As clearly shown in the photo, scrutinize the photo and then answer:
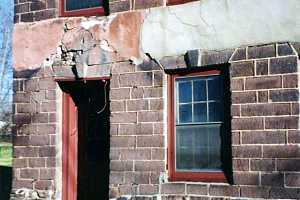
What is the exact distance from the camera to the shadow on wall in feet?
39.8

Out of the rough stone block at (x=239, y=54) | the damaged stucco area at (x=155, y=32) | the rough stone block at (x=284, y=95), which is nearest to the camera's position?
the rough stone block at (x=284, y=95)

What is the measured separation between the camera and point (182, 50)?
766 centimetres

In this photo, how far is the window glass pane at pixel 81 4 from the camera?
28.3 feet

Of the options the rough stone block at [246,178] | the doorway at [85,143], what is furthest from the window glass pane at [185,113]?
the doorway at [85,143]

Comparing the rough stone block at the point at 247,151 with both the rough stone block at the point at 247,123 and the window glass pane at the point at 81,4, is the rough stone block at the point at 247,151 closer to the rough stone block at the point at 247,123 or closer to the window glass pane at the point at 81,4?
the rough stone block at the point at 247,123

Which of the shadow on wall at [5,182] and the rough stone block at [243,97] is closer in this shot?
the rough stone block at [243,97]

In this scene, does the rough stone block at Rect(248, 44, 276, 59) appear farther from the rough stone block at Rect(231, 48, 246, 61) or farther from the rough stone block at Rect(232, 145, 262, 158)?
the rough stone block at Rect(232, 145, 262, 158)

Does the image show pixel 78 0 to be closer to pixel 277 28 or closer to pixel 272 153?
pixel 277 28

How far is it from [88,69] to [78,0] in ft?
4.08

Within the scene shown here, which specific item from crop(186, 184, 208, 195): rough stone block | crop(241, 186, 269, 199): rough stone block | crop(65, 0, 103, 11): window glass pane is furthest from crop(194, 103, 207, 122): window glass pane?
crop(65, 0, 103, 11): window glass pane

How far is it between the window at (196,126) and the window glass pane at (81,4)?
6.15 feet

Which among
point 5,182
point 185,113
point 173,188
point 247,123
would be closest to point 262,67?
point 247,123

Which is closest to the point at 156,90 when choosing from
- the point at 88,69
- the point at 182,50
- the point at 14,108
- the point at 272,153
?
the point at 182,50

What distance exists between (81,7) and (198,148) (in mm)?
3060
